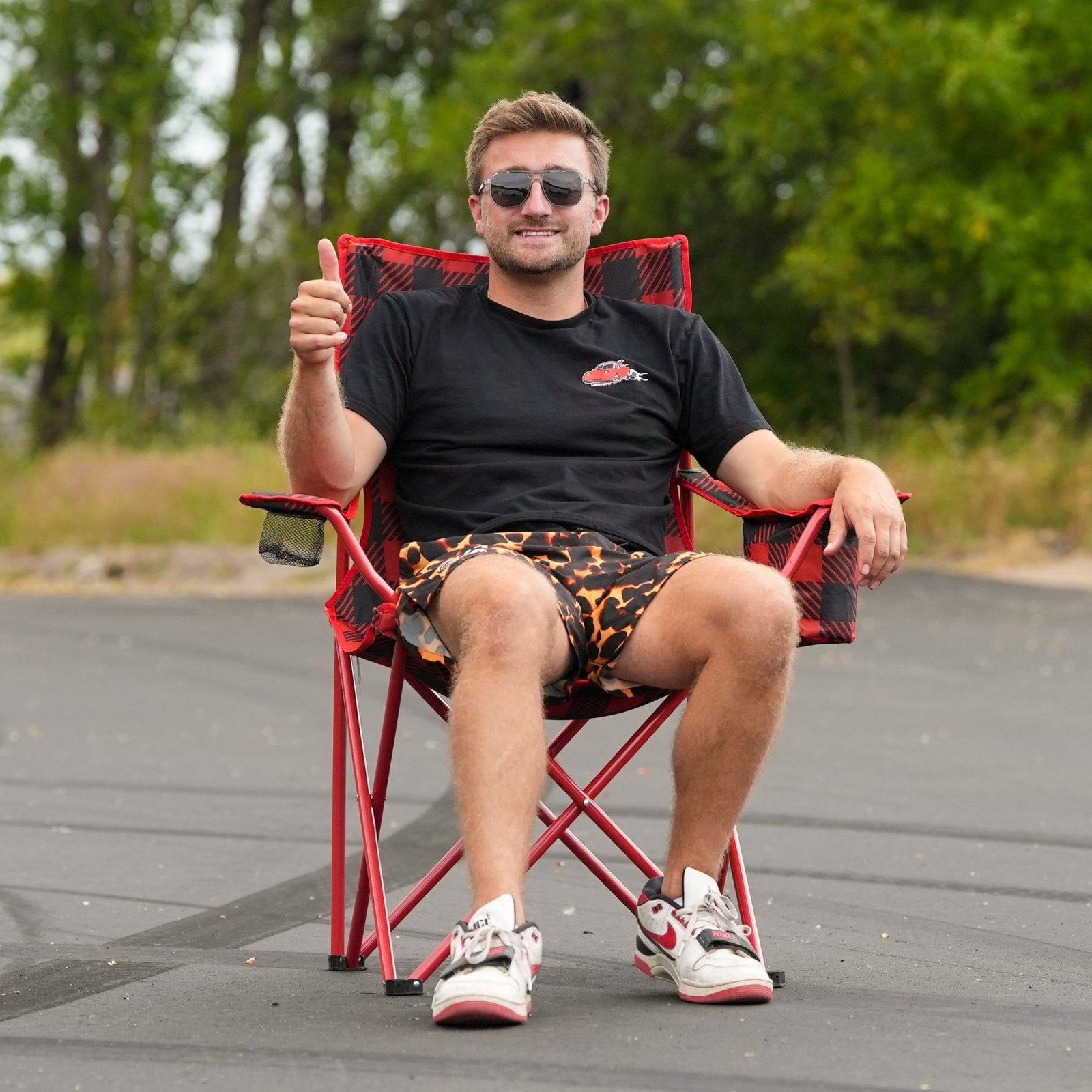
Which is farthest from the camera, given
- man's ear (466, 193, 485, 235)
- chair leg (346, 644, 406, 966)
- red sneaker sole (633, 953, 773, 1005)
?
man's ear (466, 193, 485, 235)

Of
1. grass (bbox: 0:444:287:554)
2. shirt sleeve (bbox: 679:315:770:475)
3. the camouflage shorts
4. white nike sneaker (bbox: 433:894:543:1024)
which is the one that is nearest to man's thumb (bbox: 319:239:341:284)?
the camouflage shorts

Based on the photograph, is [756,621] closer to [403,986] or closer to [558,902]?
[403,986]

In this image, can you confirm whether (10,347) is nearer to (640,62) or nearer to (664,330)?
(640,62)

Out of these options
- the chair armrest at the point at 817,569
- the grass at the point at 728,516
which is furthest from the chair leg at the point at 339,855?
the grass at the point at 728,516

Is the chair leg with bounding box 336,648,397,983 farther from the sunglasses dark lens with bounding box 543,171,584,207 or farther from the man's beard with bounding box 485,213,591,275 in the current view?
the sunglasses dark lens with bounding box 543,171,584,207

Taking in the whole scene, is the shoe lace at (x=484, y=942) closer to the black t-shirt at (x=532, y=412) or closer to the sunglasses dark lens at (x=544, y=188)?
the black t-shirt at (x=532, y=412)

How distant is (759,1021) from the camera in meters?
2.90

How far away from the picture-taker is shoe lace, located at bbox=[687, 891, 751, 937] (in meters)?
3.08

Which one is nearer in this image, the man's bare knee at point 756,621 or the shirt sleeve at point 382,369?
the man's bare knee at point 756,621

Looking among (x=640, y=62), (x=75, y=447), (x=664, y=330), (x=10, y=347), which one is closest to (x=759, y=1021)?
(x=664, y=330)

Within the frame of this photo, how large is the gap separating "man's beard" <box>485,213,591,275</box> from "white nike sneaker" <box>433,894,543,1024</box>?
1353 millimetres

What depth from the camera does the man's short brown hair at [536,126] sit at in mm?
3711

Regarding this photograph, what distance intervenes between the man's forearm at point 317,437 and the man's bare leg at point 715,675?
1.94ft

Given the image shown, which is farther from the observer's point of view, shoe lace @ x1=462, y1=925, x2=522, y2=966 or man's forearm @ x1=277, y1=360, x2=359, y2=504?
man's forearm @ x1=277, y1=360, x2=359, y2=504
